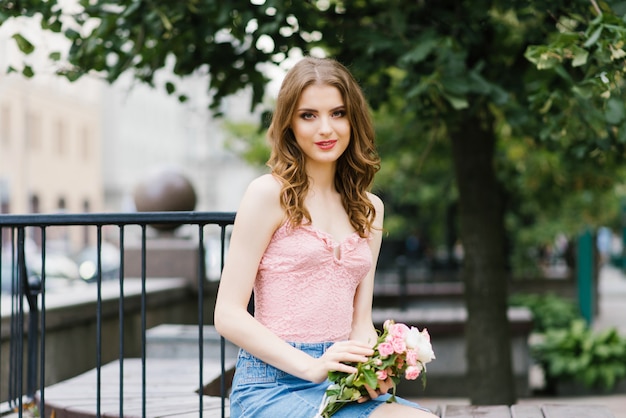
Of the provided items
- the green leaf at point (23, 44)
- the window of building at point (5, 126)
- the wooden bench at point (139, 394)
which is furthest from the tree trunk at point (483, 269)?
the window of building at point (5, 126)

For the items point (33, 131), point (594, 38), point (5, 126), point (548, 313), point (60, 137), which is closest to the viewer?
point (594, 38)

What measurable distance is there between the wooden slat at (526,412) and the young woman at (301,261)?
42.8 inches

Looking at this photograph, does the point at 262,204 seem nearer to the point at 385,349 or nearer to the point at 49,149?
the point at 385,349

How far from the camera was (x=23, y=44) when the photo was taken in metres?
5.43

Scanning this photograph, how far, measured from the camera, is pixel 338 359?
106 inches

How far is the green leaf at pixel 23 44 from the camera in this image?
5.38 m

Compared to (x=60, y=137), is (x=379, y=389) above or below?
below

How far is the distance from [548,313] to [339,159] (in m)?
11.8

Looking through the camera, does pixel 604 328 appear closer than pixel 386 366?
No

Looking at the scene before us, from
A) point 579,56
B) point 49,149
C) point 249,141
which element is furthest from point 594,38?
point 49,149

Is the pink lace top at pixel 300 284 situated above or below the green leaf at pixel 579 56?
below

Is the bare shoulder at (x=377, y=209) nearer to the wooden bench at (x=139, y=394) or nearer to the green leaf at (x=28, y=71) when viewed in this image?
the wooden bench at (x=139, y=394)

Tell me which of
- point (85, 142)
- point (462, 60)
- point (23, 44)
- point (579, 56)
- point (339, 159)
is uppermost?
point (85, 142)

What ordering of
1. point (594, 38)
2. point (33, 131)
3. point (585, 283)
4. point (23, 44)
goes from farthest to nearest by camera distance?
point (33, 131) → point (585, 283) → point (23, 44) → point (594, 38)
